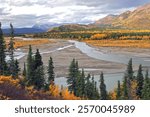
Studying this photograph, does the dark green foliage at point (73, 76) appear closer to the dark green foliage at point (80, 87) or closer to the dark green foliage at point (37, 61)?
the dark green foliage at point (80, 87)

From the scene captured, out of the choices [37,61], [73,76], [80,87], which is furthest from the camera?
[73,76]

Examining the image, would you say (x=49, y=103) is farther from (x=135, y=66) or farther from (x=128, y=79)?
(x=135, y=66)

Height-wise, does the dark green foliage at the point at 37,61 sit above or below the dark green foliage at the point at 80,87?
above

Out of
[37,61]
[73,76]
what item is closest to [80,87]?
[73,76]

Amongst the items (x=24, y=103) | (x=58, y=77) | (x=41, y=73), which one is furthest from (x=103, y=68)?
(x=24, y=103)

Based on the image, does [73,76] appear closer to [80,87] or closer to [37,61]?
[80,87]

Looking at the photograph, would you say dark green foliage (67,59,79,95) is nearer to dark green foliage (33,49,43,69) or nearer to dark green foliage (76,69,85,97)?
dark green foliage (76,69,85,97)

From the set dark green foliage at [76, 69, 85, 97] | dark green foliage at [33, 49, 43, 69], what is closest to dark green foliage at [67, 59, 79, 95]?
dark green foliage at [76, 69, 85, 97]

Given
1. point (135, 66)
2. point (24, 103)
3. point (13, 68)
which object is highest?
point (24, 103)

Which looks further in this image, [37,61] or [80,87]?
[37,61]

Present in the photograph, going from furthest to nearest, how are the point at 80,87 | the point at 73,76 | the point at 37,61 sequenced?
the point at 73,76, the point at 37,61, the point at 80,87

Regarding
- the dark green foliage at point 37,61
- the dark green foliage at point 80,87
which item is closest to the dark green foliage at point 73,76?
the dark green foliage at point 80,87
